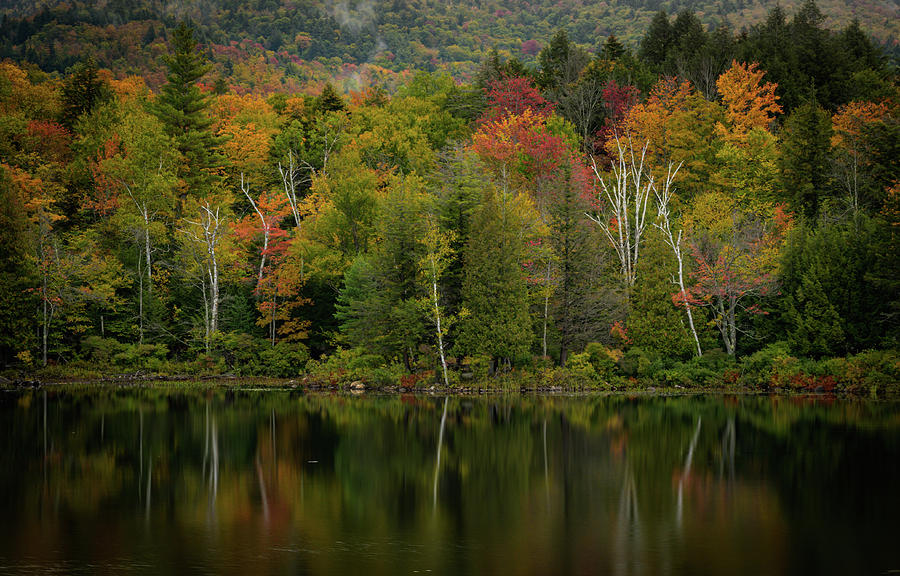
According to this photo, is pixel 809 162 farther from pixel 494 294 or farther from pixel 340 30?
pixel 340 30

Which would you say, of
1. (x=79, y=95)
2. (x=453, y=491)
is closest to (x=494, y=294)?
(x=453, y=491)

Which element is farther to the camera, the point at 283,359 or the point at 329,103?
the point at 329,103

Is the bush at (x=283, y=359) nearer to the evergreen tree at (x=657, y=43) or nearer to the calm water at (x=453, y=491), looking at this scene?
the calm water at (x=453, y=491)

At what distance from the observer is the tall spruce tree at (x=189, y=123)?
6700 cm

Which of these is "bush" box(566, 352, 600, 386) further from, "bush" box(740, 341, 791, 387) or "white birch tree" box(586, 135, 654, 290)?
"bush" box(740, 341, 791, 387)

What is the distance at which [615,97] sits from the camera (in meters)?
73.4

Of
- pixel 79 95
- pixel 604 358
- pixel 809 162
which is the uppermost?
pixel 79 95

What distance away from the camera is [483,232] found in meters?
48.1

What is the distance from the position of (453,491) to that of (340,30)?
139 m

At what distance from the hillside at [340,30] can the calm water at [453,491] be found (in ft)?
272

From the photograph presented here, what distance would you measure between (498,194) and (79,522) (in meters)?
36.0

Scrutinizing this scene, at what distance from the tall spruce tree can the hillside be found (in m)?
35.2

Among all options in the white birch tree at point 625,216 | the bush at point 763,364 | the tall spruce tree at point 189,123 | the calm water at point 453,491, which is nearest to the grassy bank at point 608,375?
the bush at point 763,364

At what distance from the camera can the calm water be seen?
51.5 ft
